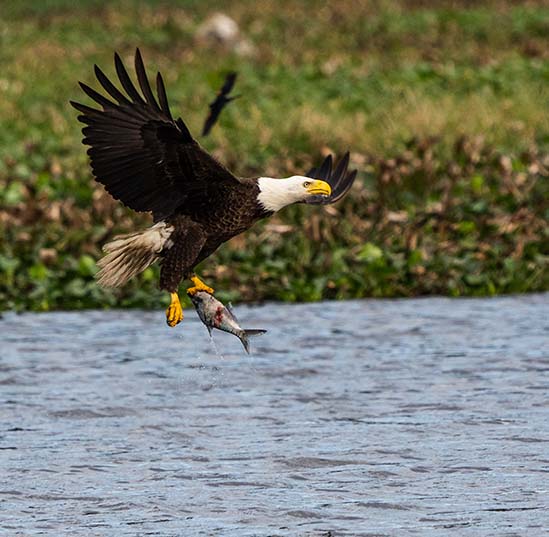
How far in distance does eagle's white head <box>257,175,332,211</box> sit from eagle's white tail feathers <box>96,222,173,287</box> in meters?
0.65

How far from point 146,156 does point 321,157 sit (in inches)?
295

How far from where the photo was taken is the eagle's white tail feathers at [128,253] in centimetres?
880

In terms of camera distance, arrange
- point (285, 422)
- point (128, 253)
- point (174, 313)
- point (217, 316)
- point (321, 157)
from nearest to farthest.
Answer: point (217, 316), point (174, 313), point (128, 253), point (285, 422), point (321, 157)

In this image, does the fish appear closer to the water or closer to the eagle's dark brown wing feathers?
the water

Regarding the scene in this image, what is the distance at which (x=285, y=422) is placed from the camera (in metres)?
8.99

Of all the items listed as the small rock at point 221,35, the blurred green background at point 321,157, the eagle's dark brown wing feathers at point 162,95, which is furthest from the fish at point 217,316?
the small rock at point 221,35

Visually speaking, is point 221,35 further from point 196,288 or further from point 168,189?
point 196,288

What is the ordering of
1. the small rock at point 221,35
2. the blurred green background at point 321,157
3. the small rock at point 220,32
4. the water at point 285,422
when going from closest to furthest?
the water at point 285,422, the blurred green background at point 321,157, the small rock at point 221,35, the small rock at point 220,32

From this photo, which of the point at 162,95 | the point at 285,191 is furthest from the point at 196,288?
the point at 162,95

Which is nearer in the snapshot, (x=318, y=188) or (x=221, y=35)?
(x=318, y=188)

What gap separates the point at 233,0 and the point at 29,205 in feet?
82.7

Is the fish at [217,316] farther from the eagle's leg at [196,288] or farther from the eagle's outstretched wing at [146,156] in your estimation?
the eagle's outstretched wing at [146,156]

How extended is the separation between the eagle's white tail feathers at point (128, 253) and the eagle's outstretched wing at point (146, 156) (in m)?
0.13

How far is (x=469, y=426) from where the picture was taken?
877cm
